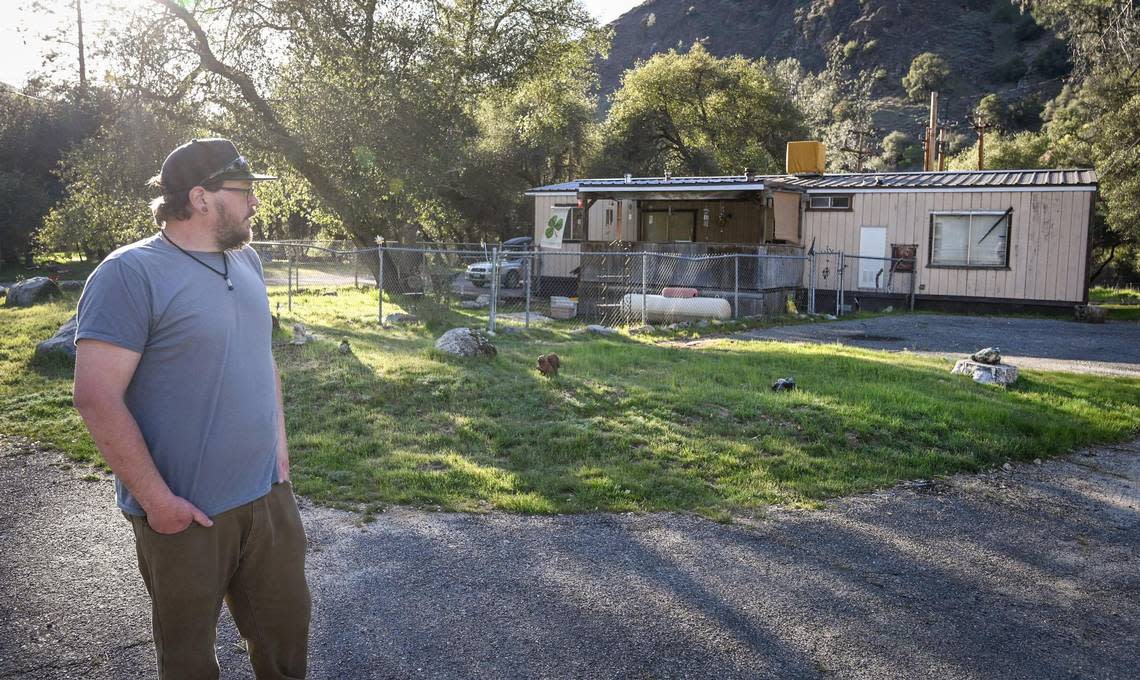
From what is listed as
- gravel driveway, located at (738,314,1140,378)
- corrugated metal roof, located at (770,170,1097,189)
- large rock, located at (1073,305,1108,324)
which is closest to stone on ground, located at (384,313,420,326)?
gravel driveway, located at (738,314,1140,378)

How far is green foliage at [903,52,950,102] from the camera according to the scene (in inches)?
3504

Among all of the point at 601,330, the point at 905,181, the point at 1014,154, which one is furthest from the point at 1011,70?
the point at 601,330

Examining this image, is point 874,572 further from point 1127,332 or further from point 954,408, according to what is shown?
point 1127,332

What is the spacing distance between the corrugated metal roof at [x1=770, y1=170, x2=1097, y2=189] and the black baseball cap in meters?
18.4

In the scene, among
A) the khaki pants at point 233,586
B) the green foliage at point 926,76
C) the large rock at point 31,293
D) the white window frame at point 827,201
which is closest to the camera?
the khaki pants at point 233,586

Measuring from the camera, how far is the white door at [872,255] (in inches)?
830

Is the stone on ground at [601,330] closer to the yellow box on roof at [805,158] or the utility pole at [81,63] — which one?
the utility pole at [81,63]

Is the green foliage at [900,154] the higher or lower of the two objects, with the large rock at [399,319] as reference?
higher

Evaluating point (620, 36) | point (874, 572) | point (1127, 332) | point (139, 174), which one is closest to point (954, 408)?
point (874, 572)

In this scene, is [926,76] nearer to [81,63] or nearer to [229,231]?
[81,63]

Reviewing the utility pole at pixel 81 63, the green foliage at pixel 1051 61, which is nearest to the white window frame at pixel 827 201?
the utility pole at pixel 81 63

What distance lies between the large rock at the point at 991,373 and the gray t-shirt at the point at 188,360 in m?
8.50

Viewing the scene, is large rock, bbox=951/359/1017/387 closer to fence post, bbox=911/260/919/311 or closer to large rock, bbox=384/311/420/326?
large rock, bbox=384/311/420/326

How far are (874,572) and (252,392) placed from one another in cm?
317
